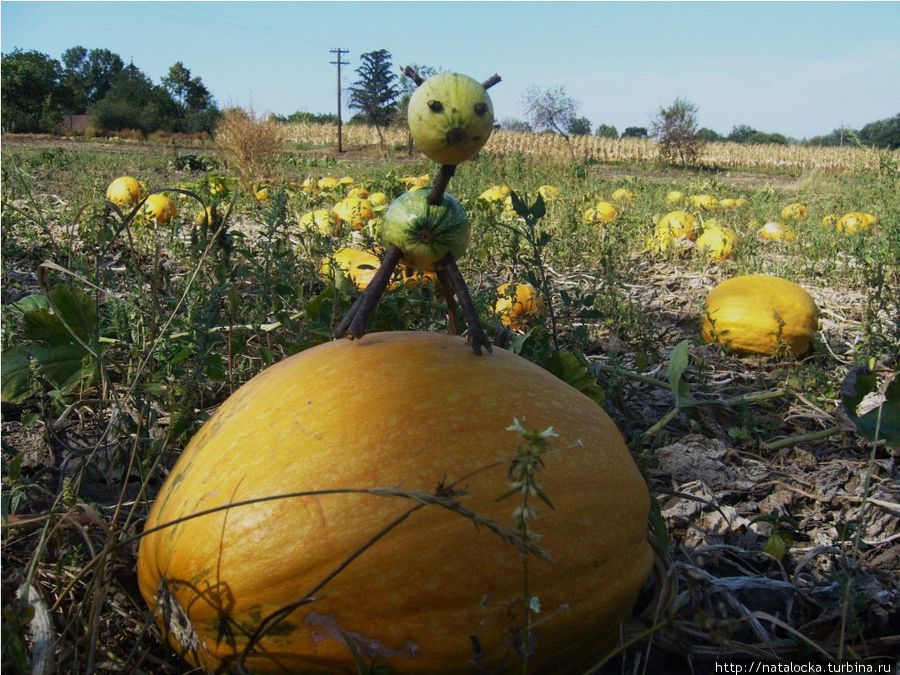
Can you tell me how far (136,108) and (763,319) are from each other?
2806 inches

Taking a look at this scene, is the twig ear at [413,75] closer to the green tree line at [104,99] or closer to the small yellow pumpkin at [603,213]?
the small yellow pumpkin at [603,213]

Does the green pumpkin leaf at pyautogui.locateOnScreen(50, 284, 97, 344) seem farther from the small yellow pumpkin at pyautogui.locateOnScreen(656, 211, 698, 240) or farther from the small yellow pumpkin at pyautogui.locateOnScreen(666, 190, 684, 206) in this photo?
the small yellow pumpkin at pyautogui.locateOnScreen(666, 190, 684, 206)

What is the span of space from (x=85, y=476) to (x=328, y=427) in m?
1.21

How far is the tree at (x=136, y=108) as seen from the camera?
61.2 metres

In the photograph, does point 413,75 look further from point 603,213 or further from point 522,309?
point 603,213

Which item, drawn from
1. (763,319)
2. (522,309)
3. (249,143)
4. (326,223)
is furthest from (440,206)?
(249,143)

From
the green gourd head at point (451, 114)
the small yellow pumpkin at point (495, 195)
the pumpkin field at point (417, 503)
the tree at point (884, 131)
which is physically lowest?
the pumpkin field at point (417, 503)

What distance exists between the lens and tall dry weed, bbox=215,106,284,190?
39.5ft

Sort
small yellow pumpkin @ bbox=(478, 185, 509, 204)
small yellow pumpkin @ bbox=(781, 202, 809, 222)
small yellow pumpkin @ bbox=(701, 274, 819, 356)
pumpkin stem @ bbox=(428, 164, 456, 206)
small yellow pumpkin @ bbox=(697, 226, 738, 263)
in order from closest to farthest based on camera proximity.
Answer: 1. pumpkin stem @ bbox=(428, 164, 456, 206)
2. small yellow pumpkin @ bbox=(701, 274, 819, 356)
3. small yellow pumpkin @ bbox=(478, 185, 509, 204)
4. small yellow pumpkin @ bbox=(697, 226, 738, 263)
5. small yellow pumpkin @ bbox=(781, 202, 809, 222)

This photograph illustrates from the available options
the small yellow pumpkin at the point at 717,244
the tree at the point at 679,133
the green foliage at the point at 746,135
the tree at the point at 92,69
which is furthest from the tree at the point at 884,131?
the tree at the point at 92,69

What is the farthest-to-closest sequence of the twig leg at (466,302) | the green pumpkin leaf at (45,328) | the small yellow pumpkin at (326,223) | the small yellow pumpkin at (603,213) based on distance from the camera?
the small yellow pumpkin at (603,213) < the small yellow pumpkin at (326,223) < the green pumpkin leaf at (45,328) < the twig leg at (466,302)

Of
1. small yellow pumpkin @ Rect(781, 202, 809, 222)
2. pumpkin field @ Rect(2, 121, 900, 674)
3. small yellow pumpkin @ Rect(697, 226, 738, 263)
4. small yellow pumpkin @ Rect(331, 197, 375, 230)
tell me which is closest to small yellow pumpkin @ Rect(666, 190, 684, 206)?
small yellow pumpkin @ Rect(781, 202, 809, 222)

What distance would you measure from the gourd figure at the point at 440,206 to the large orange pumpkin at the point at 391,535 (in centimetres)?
17

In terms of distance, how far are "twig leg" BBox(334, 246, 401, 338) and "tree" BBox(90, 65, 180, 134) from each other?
65.2 meters
